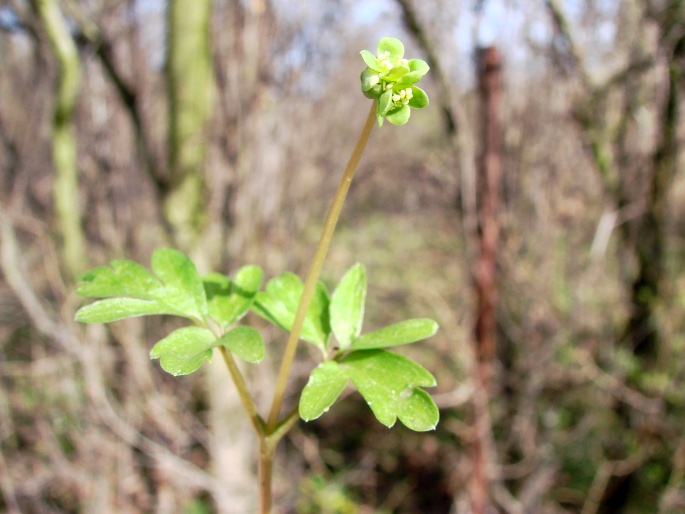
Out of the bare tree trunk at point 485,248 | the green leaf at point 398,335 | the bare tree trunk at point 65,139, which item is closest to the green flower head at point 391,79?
the green leaf at point 398,335

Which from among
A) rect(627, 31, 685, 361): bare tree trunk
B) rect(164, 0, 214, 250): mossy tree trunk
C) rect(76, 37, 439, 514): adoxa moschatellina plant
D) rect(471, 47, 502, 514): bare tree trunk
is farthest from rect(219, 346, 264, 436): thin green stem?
rect(627, 31, 685, 361): bare tree trunk

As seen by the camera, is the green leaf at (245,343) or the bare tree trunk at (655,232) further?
the bare tree trunk at (655,232)

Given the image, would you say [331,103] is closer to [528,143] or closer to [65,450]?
[528,143]

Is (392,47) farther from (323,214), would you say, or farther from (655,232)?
(323,214)

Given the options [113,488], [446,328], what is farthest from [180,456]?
[446,328]

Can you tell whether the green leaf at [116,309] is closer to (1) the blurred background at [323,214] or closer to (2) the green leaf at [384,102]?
(2) the green leaf at [384,102]

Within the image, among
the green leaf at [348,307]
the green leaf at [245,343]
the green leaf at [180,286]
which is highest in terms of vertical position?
the green leaf at [180,286]
